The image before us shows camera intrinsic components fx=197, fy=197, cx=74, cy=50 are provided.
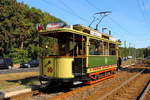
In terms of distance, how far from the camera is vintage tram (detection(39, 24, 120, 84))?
29.9 feet

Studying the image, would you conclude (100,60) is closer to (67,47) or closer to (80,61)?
(80,61)

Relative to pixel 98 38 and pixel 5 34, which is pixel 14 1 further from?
pixel 98 38

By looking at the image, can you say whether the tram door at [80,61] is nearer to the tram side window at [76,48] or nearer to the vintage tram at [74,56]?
the vintage tram at [74,56]

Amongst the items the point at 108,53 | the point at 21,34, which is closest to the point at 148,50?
the point at 21,34

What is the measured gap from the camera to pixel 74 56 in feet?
33.3

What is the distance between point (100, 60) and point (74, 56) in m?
2.24

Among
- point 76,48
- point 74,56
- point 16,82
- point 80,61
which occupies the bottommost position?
point 16,82

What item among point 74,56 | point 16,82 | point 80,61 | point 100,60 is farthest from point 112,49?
point 16,82

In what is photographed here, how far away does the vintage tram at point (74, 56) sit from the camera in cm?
912

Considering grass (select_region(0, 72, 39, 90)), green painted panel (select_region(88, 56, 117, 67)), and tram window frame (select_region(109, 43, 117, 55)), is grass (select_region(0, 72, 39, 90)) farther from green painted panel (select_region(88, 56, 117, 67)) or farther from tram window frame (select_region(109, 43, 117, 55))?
tram window frame (select_region(109, 43, 117, 55))

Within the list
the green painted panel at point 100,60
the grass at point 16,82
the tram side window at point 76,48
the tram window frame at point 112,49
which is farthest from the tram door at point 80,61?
the tram window frame at point 112,49

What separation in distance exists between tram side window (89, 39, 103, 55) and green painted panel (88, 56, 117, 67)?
28 centimetres

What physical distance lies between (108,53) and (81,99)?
600 centimetres

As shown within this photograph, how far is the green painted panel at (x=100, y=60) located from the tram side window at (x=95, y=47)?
279mm
